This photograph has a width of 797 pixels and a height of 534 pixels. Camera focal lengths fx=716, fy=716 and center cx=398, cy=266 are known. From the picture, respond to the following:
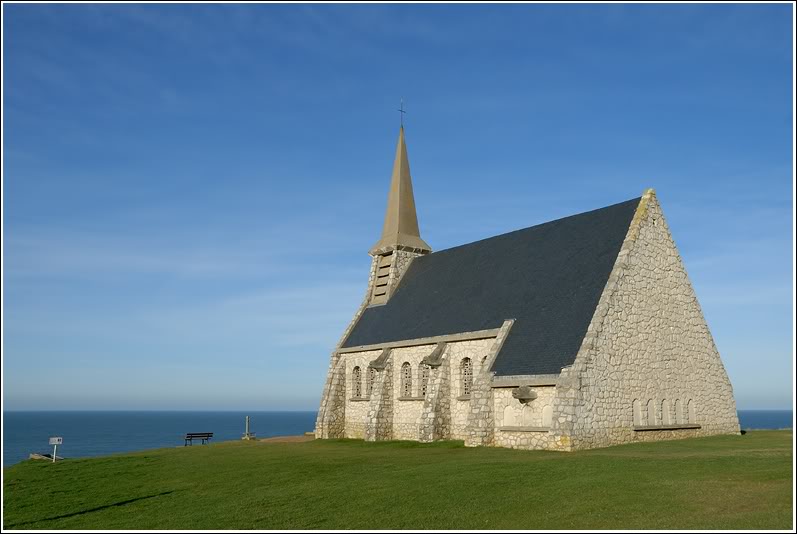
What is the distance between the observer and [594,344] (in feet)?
86.7

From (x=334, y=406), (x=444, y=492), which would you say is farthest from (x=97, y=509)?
(x=334, y=406)

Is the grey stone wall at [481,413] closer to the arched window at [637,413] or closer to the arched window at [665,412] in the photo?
the arched window at [637,413]

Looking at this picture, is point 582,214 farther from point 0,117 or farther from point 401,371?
point 0,117

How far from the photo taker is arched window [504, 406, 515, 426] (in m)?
27.8

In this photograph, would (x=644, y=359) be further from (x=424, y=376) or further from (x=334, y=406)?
(x=334, y=406)

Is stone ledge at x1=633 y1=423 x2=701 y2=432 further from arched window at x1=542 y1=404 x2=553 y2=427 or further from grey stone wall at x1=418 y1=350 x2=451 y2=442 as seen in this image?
grey stone wall at x1=418 y1=350 x2=451 y2=442

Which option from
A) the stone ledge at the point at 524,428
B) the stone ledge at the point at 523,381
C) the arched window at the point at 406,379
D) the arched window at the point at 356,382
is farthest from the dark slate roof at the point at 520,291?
the stone ledge at the point at 524,428

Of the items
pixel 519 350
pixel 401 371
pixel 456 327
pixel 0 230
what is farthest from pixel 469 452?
pixel 0 230

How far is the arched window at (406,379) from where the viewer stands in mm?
36562

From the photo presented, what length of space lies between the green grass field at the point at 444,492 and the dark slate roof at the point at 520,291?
474 cm

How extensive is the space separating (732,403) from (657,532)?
2346 centimetres

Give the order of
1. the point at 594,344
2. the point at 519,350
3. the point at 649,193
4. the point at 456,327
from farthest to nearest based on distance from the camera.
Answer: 1. the point at 456,327
2. the point at 649,193
3. the point at 519,350
4. the point at 594,344

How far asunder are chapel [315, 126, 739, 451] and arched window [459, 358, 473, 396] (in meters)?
0.07

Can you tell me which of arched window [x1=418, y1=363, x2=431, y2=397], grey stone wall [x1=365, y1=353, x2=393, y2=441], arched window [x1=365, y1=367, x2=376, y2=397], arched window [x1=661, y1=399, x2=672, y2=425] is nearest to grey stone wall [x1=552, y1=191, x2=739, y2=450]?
arched window [x1=661, y1=399, x2=672, y2=425]
